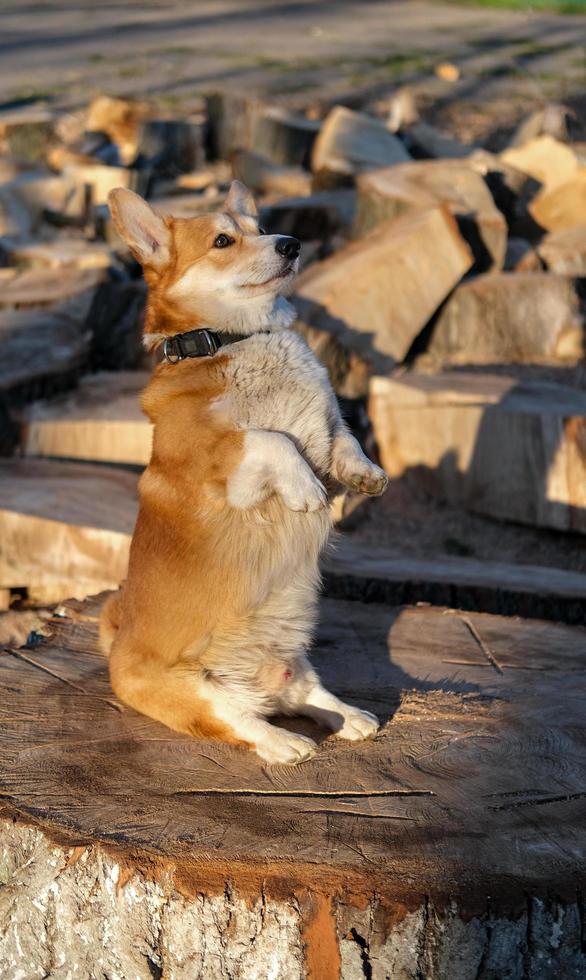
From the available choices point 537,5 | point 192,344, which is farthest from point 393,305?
point 537,5

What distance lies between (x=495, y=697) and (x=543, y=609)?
1124 millimetres

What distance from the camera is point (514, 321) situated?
283 inches

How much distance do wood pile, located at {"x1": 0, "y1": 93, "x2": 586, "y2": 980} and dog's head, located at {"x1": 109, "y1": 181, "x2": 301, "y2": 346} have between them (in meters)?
0.86

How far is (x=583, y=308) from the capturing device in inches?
292

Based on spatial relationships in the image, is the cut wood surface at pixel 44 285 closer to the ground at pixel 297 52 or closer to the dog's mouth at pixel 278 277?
the dog's mouth at pixel 278 277

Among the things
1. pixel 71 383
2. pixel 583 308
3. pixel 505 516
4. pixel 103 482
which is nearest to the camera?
pixel 103 482

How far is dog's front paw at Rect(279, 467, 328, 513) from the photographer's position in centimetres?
314

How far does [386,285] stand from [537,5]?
2085 cm

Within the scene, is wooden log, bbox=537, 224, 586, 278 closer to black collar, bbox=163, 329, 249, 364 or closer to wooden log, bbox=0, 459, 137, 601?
wooden log, bbox=0, 459, 137, 601

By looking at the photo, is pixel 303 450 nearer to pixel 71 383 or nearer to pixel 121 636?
pixel 121 636

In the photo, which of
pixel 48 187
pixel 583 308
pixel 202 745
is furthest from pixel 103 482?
pixel 48 187

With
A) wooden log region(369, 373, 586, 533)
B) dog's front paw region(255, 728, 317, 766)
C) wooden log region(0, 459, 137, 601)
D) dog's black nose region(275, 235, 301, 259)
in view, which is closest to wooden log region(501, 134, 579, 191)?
wooden log region(369, 373, 586, 533)

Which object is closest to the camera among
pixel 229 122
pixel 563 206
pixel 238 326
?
pixel 238 326

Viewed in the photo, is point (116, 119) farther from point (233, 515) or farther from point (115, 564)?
point (233, 515)
